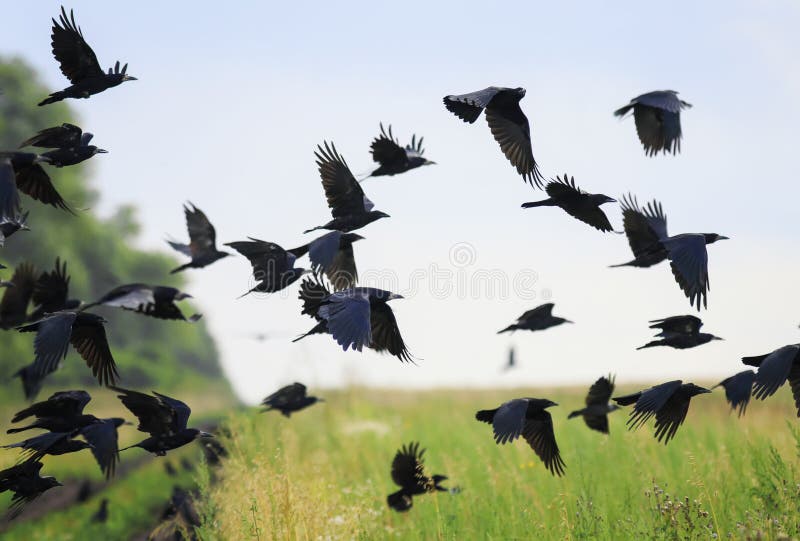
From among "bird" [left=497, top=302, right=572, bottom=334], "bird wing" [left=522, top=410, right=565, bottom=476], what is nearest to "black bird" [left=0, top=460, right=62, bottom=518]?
"bird wing" [left=522, top=410, right=565, bottom=476]

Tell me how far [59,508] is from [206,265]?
608 centimetres

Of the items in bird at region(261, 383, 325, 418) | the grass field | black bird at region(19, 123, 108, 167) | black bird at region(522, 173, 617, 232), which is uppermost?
black bird at region(19, 123, 108, 167)

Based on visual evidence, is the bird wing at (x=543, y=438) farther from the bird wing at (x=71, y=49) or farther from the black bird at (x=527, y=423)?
the bird wing at (x=71, y=49)

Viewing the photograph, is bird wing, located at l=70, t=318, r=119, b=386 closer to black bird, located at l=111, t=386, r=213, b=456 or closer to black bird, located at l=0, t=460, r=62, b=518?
black bird, located at l=111, t=386, r=213, b=456

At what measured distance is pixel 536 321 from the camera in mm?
5781

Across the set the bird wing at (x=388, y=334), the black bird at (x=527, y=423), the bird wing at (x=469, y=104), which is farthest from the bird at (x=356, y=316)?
the bird wing at (x=469, y=104)

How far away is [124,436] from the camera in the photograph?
58.5ft

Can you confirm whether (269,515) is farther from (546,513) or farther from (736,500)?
(736,500)

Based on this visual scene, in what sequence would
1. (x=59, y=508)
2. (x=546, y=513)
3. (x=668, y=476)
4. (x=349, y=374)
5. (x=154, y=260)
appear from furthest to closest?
1. (x=154, y=260)
2. (x=349, y=374)
3. (x=59, y=508)
4. (x=668, y=476)
5. (x=546, y=513)

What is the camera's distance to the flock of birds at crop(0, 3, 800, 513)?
14.4 feet

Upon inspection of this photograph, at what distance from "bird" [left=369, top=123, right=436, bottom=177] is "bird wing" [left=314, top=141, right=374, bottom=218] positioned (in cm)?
53

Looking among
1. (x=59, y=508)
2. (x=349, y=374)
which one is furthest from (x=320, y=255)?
(x=349, y=374)

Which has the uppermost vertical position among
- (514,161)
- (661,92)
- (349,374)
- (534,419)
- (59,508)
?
(661,92)

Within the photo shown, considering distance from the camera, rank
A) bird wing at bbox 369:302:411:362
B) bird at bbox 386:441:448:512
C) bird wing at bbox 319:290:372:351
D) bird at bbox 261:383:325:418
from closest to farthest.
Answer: bird wing at bbox 319:290:372:351
bird wing at bbox 369:302:411:362
bird at bbox 386:441:448:512
bird at bbox 261:383:325:418
